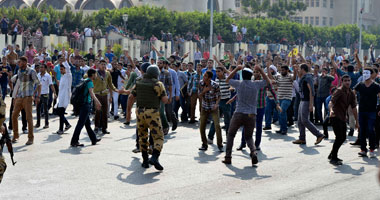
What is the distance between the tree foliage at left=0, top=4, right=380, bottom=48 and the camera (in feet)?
155

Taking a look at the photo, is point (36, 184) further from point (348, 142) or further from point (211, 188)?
point (348, 142)

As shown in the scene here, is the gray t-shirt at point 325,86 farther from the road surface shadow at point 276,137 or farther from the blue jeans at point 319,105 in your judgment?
the road surface shadow at point 276,137

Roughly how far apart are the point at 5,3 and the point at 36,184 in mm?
86142

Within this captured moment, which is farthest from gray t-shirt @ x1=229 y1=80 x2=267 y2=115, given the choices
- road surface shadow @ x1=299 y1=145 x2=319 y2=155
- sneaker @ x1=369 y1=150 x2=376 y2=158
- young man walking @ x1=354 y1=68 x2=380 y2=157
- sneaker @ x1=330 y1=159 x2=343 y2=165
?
sneaker @ x1=369 y1=150 x2=376 y2=158

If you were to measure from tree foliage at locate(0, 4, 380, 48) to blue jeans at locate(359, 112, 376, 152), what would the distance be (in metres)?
34.2

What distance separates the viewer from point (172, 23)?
57.4m

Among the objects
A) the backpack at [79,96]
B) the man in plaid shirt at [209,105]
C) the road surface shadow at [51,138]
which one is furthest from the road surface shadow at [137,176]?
the road surface shadow at [51,138]

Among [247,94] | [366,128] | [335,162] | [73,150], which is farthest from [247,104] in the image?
[73,150]

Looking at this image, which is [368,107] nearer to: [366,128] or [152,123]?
[366,128]

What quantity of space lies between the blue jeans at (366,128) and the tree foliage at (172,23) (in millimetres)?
34157

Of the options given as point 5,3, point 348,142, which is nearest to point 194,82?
point 348,142

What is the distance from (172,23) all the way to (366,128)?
46.0m

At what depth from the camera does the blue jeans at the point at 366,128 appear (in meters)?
12.0

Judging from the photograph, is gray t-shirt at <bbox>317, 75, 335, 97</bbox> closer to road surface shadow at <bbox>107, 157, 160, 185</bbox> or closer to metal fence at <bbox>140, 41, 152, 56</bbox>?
road surface shadow at <bbox>107, 157, 160, 185</bbox>
